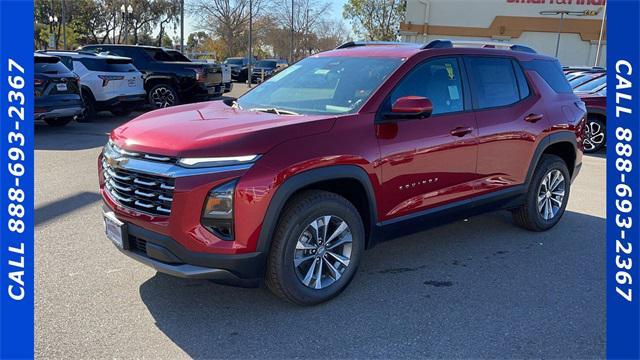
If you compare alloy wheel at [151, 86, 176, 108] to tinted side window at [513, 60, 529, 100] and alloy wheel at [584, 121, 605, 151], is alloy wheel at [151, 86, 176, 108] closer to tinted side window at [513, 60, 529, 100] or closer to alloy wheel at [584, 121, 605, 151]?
alloy wheel at [584, 121, 605, 151]

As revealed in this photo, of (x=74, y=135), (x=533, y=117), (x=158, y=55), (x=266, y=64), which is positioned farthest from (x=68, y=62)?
(x=266, y=64)

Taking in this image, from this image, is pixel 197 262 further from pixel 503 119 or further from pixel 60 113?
pixel 60 113

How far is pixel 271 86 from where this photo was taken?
15.3 feet

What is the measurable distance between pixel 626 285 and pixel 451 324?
4.21 ft

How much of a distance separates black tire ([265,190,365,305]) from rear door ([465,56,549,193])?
1.49 m

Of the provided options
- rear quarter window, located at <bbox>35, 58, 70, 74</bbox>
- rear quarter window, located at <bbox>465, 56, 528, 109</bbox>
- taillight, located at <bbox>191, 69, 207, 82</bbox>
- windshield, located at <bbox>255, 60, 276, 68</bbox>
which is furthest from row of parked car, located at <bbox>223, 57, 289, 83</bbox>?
rear quarter window, located at <bbox>465, 56, 528, 109</bbox>

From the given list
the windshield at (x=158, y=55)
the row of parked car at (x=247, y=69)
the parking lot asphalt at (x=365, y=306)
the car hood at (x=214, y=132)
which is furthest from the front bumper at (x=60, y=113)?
the row of parked car at (x=247, y=69)

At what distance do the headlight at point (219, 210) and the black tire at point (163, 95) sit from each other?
11445 millimetres

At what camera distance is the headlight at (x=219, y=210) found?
3057mm

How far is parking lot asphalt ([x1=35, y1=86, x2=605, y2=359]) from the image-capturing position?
317 centimetres

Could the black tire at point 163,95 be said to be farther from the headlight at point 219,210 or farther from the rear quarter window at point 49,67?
the headlight at point 219,210

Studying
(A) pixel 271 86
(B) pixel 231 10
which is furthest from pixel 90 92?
(B) pixel 231 10

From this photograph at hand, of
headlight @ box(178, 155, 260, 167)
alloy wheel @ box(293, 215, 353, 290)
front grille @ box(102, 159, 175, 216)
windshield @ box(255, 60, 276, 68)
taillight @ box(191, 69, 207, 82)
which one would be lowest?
alloy wheel @ box(293, 215, 353, 290)

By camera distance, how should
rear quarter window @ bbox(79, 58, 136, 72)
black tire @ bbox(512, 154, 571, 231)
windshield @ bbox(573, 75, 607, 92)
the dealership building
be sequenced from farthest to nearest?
the dealership building → rear quarter window @ bbox(79, 58, 136, 72) → windshield @ bbox(573, 75, 607, 92) → black tire @ bbox(512, 154, 571, 231)
